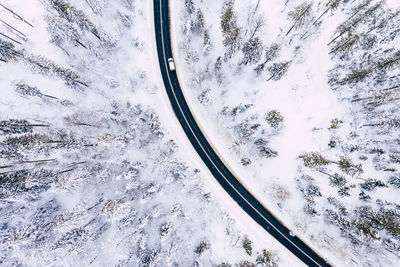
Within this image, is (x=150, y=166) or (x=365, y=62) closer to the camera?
(x=365, y=62)

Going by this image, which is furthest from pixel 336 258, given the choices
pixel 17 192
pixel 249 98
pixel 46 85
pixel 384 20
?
pixel 46 85

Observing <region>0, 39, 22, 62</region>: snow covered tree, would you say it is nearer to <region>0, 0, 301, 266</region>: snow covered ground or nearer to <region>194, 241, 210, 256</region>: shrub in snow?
<region>0, 0, 301, 266</region>: snow covered ground

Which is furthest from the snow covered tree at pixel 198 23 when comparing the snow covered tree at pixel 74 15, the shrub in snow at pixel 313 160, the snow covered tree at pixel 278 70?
the shrub in snow at pixel 313 160

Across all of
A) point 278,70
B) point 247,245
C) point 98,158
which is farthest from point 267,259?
point 98,158

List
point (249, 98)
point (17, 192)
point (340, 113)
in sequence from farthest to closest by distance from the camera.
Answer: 1. point (249, 98)
2. point (340, 113)
3. point (17, 192)

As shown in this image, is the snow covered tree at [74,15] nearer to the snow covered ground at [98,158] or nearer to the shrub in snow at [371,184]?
the snow covered ground at [98,158]

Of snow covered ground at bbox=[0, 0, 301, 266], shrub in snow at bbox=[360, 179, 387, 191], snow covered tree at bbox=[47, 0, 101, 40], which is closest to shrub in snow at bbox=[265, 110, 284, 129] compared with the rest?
snow covered ground at bbox=[0, 0, 301, 266]

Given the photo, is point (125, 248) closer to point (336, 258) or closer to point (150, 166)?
point (150, 166)
